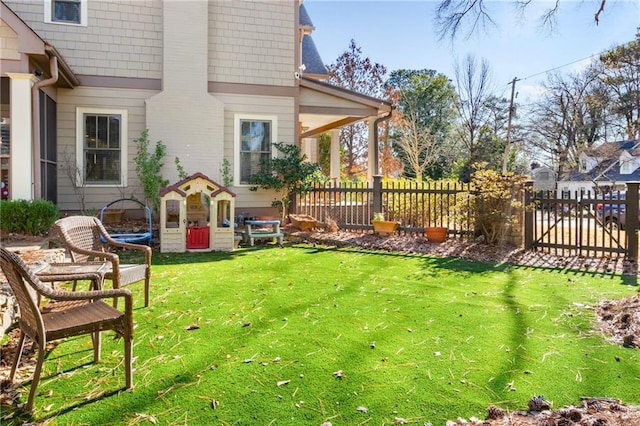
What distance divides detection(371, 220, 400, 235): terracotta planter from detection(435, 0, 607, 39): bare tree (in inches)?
179

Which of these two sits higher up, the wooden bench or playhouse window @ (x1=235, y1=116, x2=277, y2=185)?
playhouse window @ (x1=235, y1=116, x2=277, y2=185)

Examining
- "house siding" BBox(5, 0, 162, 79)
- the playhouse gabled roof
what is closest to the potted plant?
the playhouse gabled roof

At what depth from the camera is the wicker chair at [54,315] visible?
8.20 ft

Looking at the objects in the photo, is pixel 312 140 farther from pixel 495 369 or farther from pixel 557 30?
pixel 495 369

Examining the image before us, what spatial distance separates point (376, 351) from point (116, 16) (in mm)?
9915

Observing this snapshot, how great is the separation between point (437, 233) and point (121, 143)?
7.44 m

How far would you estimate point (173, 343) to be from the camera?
364 centimetres

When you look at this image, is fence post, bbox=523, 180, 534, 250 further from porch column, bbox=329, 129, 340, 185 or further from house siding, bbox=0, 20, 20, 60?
house siding, bbox=0, 20, 20, 60

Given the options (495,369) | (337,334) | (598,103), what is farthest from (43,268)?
(598,103)

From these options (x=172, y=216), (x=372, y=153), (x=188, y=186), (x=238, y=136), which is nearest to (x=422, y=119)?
(x=372, y=153)

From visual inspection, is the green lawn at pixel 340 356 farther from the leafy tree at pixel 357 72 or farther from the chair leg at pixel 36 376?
the leafy tree at pixel 357 72

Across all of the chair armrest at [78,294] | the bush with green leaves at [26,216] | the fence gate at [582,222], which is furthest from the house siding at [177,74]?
the chair armrest at [78,294]

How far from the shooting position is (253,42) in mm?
10859

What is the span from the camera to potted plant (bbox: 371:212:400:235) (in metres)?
9.82
